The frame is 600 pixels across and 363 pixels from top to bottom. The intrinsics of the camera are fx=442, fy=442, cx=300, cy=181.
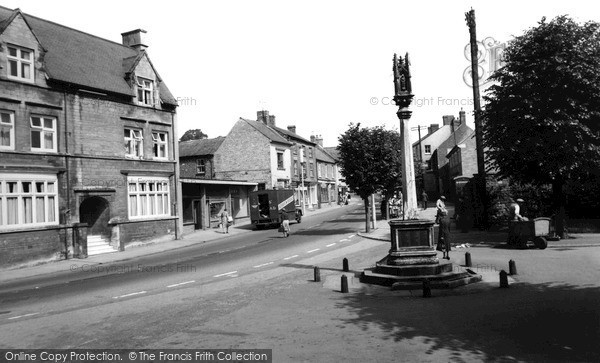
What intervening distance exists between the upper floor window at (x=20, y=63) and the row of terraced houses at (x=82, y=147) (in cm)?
4

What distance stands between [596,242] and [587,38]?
27.2 feet

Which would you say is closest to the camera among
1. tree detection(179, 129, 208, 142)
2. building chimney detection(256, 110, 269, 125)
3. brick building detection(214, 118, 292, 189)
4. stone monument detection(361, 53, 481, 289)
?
stone monument detection(361, 53, 481, 289)

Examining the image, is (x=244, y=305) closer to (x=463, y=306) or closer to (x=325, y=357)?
(x=325, y=357)

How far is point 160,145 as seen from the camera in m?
27.8

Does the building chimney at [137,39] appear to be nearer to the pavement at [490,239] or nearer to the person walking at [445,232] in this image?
the pavement at [490,239]

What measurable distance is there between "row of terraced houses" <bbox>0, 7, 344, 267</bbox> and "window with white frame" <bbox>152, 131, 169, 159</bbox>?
2.6 inches

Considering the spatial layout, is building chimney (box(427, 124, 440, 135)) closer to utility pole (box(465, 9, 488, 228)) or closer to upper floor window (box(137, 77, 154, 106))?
utility pole (box(465, 9, 488, 228))

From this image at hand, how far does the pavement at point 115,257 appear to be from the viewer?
18.3 meters

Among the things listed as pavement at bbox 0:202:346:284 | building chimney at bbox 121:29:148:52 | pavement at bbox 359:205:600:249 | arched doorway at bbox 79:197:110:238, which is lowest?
pavement at bbox 0:202:346:284

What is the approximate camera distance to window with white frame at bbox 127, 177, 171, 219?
25.6 meters

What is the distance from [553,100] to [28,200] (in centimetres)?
2330

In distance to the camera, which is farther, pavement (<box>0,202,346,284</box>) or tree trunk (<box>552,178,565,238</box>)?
tree trunk (<box>552,178,565,238</box>)

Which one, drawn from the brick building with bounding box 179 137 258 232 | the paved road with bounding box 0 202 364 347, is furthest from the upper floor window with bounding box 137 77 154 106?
the paved road with bounding box 0 202 364 347

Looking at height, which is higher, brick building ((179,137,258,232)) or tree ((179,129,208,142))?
tree ((179,129,208,142))
